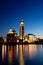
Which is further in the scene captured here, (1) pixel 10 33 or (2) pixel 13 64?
(1) pixel 10 33

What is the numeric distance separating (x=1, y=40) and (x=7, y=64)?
86.0 feet

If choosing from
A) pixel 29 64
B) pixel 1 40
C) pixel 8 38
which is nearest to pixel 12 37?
pixel 8 38

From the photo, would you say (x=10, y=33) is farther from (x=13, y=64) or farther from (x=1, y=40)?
(x=13, y=64)

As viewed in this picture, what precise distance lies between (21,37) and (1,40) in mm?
7404

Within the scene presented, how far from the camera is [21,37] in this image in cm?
4031

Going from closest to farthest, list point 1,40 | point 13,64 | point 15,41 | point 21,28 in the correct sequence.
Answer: point 13,64 → point 1,40 → point 15,41 → point 21,28

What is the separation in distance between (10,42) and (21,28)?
729 centimetres

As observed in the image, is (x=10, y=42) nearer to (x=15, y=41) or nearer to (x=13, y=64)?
(x=15, y=41)

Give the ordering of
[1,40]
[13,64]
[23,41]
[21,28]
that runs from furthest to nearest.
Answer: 1. [21,28]
2. [23,41]
3. [1,40]
4. [13,64]

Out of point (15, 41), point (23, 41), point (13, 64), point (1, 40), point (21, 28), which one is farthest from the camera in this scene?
point (21, 28)

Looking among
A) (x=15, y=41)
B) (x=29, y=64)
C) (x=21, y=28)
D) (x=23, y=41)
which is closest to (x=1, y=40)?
(x=15, y=41)

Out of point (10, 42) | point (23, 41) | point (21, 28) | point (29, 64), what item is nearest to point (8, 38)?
Answer: point (10, 42)

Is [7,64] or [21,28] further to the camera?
[21,28]

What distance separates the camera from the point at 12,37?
1526 inches
